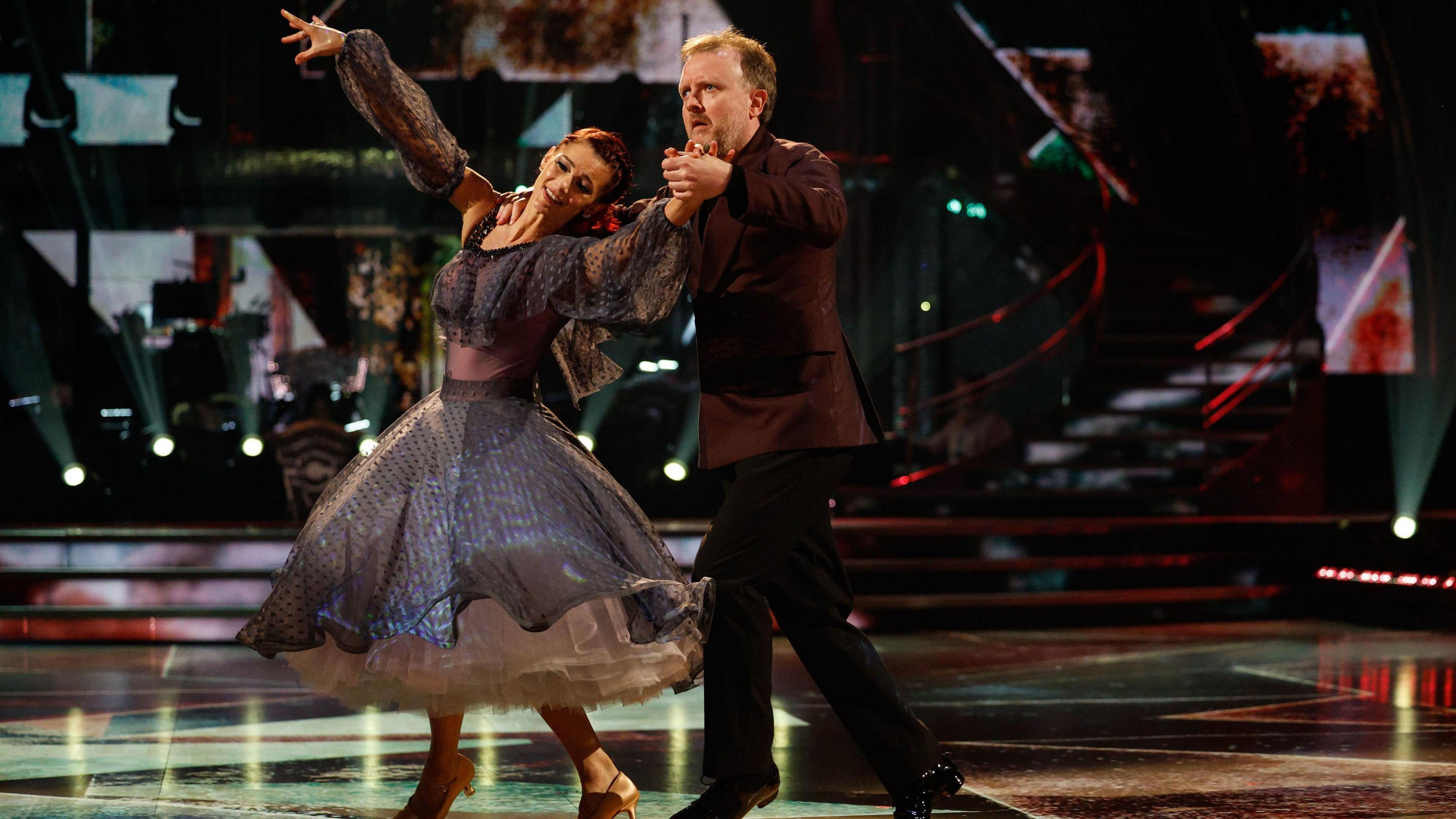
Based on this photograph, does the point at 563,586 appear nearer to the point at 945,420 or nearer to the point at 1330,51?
the point at 945,420

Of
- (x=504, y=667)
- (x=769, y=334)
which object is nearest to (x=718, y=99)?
(x=769, y=334)

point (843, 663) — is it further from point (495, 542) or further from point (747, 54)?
point (747, 54)

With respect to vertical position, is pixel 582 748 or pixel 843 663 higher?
pixel 843 663

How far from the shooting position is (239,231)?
11656mm

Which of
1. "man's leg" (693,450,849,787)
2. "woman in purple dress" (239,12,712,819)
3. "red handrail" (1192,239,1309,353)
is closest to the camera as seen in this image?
"woman in purple dress" (239,12,712,819)

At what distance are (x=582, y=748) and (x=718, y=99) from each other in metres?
1.25

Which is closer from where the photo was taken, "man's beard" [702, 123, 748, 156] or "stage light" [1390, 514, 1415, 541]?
"man's beard" [702, 123, 748, 156]

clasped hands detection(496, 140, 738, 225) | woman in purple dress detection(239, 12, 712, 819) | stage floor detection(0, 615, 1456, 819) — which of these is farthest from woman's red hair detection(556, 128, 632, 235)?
stage floor detection(0, 615, 1456, 819)

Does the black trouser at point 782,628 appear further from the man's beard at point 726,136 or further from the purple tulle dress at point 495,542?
the man's beard at point 726,136

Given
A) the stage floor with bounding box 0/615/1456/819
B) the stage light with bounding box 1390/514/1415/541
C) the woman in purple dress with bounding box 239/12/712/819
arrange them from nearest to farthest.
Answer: the woman in purple dress with bounding box 239/12/712/819 → the stage floor with bounding box 0/615/1456/819 → the stage light with bounding box 1390/514/1415/541

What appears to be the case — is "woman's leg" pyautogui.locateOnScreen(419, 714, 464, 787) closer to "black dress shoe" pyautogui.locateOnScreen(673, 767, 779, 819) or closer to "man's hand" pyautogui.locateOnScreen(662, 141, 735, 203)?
"black dress shoe" pyautogui.locateOnScreen(673, 767, 779, 819)

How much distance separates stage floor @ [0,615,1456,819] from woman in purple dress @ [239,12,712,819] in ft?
1.69

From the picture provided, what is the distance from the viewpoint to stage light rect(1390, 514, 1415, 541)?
745 centimetres

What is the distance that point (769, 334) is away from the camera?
2807 millimetres
